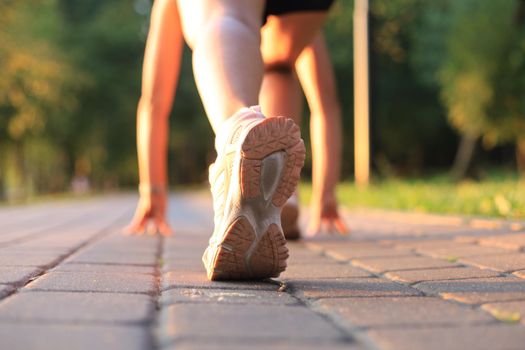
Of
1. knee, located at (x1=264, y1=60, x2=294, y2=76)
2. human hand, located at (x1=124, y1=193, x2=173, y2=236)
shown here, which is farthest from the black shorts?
human hand, located at (x1=124, y1=193, x2=173, y2=236)

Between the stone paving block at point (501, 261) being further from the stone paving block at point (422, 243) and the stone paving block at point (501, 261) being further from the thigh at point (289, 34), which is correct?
the thigh at point (289, 34)

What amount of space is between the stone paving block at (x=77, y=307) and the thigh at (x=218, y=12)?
1121 mm

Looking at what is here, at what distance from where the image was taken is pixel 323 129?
179 inches

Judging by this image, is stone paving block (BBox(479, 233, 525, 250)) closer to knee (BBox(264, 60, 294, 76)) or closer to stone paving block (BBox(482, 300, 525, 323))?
knee (BBox(264, 60, 294, 76))

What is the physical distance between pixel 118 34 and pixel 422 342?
36562 millimetres

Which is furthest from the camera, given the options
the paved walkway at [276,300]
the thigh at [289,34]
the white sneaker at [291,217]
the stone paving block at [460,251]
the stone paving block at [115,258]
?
the white sneaker at [291,217]

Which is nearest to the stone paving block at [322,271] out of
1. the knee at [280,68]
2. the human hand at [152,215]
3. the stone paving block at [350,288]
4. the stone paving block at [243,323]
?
the stone paving block at [350,288]

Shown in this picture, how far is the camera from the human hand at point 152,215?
183 inches

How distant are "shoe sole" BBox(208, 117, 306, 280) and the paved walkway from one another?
0.23 ft

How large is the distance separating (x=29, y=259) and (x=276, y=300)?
136cm

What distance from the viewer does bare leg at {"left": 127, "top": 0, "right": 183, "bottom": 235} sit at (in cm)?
437

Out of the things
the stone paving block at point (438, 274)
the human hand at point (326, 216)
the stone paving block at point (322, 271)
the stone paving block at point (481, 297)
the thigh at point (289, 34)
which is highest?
the thigh at point (289, 34)

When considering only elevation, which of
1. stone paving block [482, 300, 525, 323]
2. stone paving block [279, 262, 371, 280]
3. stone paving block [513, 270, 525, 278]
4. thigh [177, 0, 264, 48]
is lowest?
stone paving block [279, 262, 371, 280]

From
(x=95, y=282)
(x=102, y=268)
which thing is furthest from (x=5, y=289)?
(x=102, y=268)
